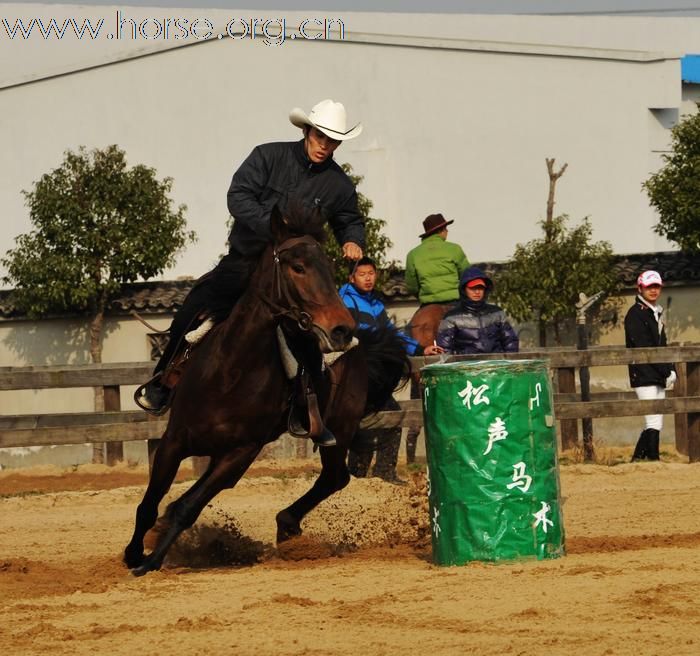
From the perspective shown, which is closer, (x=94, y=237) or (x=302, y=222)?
(x=302, y=222)

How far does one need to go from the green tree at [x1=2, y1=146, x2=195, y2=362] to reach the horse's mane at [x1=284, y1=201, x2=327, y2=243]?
559 inches

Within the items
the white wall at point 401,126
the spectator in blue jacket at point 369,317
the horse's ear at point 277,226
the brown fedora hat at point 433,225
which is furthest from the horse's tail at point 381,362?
the white wall at point 401,126

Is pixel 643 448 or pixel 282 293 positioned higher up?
pixel 282 293

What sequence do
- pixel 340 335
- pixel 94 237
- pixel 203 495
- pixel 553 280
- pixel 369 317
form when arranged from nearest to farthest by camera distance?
pixel 340 335 → pixel 203 495 → pixel 369 317 → pixel 553 280 → pixel 94 237

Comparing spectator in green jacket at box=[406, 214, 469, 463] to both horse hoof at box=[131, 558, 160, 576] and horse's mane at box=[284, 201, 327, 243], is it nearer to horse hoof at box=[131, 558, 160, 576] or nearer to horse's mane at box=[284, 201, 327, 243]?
horse's mane at box=[284, 201, 327, 243]

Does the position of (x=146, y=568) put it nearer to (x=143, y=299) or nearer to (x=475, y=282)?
(x=475, y=282)

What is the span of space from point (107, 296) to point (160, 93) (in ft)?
27.9

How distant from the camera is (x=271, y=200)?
870cm

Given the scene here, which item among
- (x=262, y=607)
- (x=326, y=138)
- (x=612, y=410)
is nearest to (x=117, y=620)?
(x=262, y=607)

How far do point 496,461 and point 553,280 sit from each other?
575 inches

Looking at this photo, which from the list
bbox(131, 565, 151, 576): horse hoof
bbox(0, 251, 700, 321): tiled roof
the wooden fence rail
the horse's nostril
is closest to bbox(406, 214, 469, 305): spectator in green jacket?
the wooden fence rail

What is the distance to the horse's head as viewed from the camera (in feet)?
23.7

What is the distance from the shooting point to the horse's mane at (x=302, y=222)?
7719 millimetres

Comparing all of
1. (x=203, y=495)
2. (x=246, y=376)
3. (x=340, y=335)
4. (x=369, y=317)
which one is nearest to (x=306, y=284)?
(x=340, y=335)
